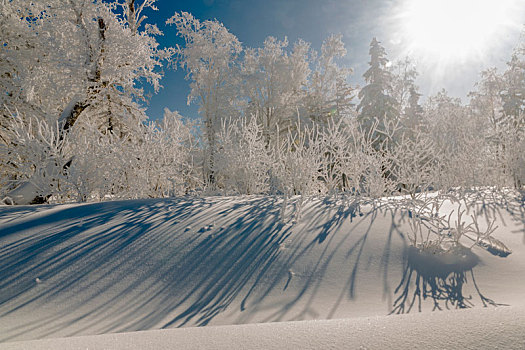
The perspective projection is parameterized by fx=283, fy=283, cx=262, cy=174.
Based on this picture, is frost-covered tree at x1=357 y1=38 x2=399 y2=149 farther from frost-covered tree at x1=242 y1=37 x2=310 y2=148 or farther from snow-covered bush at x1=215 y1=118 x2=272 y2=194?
snow-covered bush at x1=215 y1=118 x2=272 y2=194

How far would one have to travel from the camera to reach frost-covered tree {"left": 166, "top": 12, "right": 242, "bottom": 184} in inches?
666

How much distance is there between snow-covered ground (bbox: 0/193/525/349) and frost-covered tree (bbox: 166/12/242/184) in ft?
44.9

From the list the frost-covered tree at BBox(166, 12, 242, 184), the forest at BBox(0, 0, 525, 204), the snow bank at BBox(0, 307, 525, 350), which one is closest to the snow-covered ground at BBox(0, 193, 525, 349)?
the snow bank at BBox(0, 307, 525, 350)

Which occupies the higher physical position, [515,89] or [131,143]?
[515,89]

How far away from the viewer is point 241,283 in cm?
260

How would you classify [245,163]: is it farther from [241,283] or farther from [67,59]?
[67,59]

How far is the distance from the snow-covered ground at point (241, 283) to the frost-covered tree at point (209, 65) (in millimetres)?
13696

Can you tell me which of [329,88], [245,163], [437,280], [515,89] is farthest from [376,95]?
[437,280]

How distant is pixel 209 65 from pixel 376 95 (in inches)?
454

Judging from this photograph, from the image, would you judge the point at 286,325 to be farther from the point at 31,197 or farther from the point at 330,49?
the point at 330,49

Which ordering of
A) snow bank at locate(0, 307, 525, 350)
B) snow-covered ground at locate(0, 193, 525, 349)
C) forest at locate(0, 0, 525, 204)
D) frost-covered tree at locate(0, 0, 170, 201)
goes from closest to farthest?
snow bank at locate(0, 307, 525, 350)
snow-covered ground at locate(0, 193, 525, 349)
forest at locate(0, 0, 525, 204)
frost-covered tree at locate(0, 0, 170, 201)

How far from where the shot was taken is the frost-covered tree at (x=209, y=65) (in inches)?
666

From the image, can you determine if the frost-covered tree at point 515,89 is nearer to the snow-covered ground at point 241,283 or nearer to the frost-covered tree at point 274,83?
the frost-covered tree at point 274,83

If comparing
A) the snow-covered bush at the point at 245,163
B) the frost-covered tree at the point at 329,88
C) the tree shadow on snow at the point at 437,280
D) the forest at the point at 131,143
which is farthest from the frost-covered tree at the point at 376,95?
the tree shadow on snow at the point at 437,280
